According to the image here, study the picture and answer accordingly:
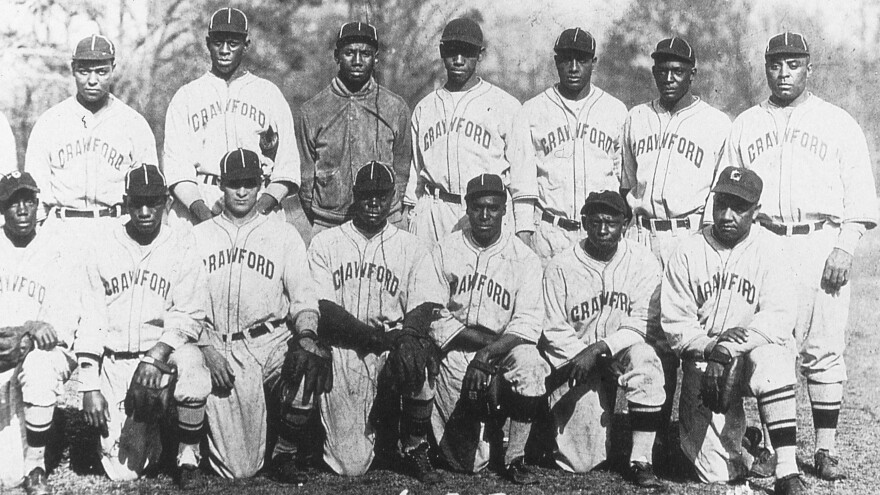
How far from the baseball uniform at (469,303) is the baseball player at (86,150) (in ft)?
6.28

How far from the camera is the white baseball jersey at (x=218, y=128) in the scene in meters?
5.48

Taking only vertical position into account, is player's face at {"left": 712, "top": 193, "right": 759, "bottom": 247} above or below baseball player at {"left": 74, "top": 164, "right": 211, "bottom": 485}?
above

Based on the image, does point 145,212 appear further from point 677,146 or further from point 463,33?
point 677,146

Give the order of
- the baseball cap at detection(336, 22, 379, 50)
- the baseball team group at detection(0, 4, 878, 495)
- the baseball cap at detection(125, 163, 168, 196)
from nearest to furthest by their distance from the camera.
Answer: the baseball team group at detection(0, 4, 878, 495) < the baseball cap at detection(125, 163, 168, 196) < the baseball cap at detection(336, 22, 379, 50)

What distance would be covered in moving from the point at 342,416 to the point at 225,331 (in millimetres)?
813

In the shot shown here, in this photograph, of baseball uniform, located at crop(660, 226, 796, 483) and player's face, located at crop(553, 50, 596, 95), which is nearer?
baseball uniform, located at crop(660, 226, 796, 483)

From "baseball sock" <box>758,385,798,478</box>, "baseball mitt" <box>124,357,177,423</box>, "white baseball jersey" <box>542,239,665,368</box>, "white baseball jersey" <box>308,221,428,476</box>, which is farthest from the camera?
"white baseball jersey" <box>308,221,428,476</box>

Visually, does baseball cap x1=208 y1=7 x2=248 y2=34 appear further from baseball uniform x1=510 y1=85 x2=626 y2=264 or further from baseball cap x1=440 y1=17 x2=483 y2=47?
baseball uniform x1=510 y1=85 x2=626 y2=264

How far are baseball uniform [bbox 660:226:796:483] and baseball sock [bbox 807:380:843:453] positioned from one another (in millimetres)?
334

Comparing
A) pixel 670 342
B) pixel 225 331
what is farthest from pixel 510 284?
pixel 225 331

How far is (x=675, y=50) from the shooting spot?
5379mm

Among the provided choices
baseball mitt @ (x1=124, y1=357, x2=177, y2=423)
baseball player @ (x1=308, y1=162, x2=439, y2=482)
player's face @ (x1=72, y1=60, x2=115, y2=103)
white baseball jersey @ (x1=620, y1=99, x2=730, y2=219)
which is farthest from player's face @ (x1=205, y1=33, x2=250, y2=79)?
white baseball jersey @ (x1=620, y1=99, x2=730, y2=219)

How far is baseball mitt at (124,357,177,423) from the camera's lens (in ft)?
15.5

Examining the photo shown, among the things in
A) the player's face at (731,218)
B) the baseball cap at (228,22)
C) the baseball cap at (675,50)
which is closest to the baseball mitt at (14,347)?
the baseball cap at (228,22)
